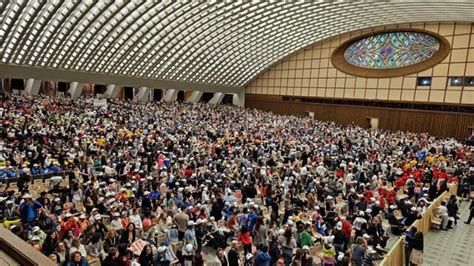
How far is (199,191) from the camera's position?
12031 mm

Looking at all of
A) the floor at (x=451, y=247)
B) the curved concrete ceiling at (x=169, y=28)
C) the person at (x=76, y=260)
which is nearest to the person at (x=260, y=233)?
the person at (x=76, y=260)

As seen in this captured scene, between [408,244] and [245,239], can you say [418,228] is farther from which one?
[245,239]

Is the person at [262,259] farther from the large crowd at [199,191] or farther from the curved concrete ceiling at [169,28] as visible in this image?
the curved concrete ceiling at [169,28]

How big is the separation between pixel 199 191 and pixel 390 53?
3649 centimetres

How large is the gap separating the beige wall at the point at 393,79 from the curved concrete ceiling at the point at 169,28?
172 centimetres

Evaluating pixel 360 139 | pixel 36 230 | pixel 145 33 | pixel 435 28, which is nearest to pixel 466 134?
pixel 435 28

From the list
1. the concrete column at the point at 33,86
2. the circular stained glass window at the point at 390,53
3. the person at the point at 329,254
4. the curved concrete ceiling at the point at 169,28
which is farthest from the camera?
the concrete column at the point at 33,86

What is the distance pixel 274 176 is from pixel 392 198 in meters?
5.01

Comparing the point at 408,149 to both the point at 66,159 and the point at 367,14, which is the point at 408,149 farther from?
the point at 66,159

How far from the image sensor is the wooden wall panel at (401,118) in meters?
34.2

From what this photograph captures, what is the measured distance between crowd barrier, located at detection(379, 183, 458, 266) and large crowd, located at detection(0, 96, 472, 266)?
39cm

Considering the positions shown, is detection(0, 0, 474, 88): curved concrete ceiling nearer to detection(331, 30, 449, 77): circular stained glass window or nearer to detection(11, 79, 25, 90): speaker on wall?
detection(331, 30, 449, 77): circular stained glass window

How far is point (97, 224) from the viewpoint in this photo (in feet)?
28.7

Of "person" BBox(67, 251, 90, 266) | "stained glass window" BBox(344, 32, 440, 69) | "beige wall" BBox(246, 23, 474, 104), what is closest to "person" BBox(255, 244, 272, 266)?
"person" BBox(67, 251, 90, 266)
